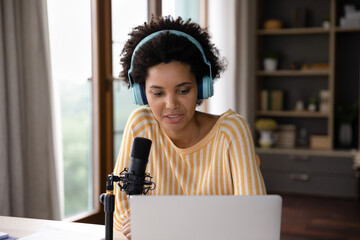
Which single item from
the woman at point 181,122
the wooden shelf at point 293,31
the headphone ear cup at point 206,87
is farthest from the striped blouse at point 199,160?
the wooden shelf at point 293,31

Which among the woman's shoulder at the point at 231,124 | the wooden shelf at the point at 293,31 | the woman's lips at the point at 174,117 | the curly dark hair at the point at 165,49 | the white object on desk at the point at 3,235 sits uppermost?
the wooden shelf at the point at 293,31

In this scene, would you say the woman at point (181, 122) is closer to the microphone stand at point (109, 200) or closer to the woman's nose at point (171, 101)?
the woman's nose at point (171, 101)

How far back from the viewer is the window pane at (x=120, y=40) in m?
2.86

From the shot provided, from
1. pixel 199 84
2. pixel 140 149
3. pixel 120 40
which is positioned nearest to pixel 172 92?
pixel 199 84

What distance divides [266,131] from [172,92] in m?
3.42

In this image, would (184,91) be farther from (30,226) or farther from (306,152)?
(306,152)

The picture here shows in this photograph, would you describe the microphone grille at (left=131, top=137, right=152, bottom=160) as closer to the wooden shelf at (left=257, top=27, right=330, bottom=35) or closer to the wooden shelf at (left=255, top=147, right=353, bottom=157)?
the wooden shelf at (left=255, top=147, right=353, bottom=157)

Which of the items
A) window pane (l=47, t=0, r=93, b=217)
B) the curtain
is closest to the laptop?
the curtain

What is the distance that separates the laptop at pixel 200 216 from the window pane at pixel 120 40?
2.09 meters

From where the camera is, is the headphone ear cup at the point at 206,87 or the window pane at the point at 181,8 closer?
the headphone ear cup at the point at 206,87

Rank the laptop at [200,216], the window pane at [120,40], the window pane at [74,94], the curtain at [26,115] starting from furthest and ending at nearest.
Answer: the window pane at [120,40]
the window pane at [74,94]
the curtain at [26,115]
the laptop at [200,216]

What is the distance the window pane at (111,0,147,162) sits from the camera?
286 cm

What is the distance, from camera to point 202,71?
1354 mm

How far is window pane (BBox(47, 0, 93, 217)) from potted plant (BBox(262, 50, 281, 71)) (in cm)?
243
